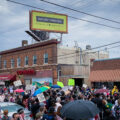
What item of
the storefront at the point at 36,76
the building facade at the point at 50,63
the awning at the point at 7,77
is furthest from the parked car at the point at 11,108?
the awning at the point at 7,77

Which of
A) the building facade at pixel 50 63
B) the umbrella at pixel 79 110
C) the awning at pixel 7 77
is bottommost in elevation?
the umbrella at pixel 79 110

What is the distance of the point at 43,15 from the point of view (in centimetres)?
3497

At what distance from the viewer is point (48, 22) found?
3497cm

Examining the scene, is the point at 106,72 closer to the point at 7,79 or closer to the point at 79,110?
the point at 7,79

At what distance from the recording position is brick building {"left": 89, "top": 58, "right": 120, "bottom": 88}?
24500 millimetres

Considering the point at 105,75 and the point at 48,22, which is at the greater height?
the point at 48,22

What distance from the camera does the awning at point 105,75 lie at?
2423 centimetres

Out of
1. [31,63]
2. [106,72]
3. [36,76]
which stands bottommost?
[36,76]

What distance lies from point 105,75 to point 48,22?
14389 millimetres

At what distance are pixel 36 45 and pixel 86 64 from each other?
319 inches

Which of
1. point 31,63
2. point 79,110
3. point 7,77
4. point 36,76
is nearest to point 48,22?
point 31,63

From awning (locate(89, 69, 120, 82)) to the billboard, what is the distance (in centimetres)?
1150

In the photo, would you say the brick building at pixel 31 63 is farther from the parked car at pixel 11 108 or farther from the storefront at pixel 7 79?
the parked car at pixel 11 108

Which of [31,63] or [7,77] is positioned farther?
[7,77]
